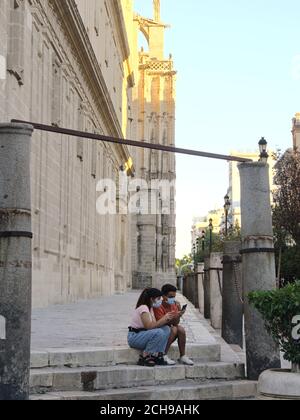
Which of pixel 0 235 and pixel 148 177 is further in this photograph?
pixel 148 177

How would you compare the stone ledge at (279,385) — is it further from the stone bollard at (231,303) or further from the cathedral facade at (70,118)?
the cathedral facade at (70,118)

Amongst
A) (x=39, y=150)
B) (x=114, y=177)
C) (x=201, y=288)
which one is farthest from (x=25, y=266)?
(x=114, y=177)

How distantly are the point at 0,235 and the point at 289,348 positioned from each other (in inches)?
124

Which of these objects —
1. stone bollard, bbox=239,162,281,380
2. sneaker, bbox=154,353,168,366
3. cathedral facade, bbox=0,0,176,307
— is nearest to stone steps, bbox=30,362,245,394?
sneaker, bbox=154,353,168,366

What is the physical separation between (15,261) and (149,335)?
2358 millimetres

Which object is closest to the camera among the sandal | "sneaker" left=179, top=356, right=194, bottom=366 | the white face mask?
the sandal

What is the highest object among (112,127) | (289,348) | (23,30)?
(112,127)

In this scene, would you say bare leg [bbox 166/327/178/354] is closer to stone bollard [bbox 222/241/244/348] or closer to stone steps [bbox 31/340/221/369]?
stone steps [bbox 31/340/221/369]

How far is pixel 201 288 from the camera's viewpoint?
24.8 meters

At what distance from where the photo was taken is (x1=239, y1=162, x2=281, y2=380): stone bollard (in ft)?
26.3

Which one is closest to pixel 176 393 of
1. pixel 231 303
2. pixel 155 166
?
pixel 231 303

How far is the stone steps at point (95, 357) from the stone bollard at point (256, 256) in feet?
2.63

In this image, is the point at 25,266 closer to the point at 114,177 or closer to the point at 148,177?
the point at 114,177

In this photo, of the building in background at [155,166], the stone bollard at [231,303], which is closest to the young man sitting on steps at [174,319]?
the stone bollard at [231,303]
